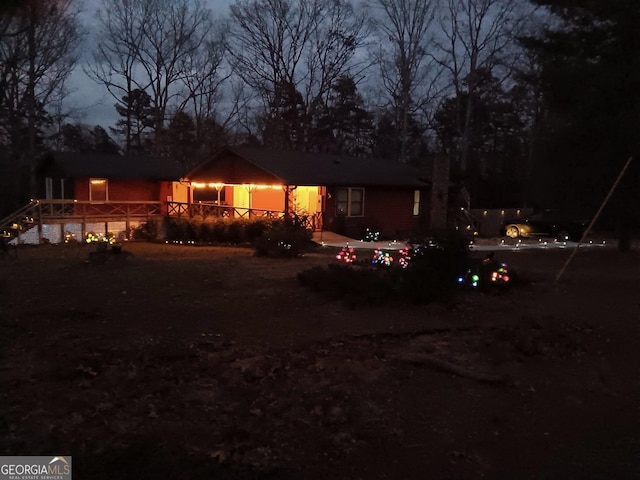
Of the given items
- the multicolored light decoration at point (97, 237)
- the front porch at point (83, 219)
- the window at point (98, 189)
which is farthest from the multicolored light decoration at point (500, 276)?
the window at point (98, 189)

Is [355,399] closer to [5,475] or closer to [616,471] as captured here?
[616,471]

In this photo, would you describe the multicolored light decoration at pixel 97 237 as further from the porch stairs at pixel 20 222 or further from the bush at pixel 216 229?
the bush at pixel 216 229

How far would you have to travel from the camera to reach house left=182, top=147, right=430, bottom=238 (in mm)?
23219

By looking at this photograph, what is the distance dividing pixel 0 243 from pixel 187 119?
30.6 meters

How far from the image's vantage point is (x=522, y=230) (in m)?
25.3

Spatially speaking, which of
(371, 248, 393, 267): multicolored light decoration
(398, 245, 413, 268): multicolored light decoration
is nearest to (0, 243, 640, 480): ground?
(398, 245, 413, 268): multicolored light decoration

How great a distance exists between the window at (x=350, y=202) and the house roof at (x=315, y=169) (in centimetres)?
50

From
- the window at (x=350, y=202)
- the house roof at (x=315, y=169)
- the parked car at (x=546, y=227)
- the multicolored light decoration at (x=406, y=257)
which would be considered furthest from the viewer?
the window at (x=350, y=202)

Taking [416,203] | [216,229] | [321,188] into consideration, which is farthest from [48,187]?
[416,203]

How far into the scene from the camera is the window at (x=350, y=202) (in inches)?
949

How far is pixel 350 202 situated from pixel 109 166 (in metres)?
13.3

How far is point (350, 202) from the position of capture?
24516 mm

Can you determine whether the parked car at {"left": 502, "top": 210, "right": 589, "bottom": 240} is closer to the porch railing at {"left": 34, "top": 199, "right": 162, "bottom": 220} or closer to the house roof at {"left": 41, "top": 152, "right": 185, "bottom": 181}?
the porch railing at {"left": 34, "top": 199, "right": 162, "bottom": 220}

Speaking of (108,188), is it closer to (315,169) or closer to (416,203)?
(315,169)
